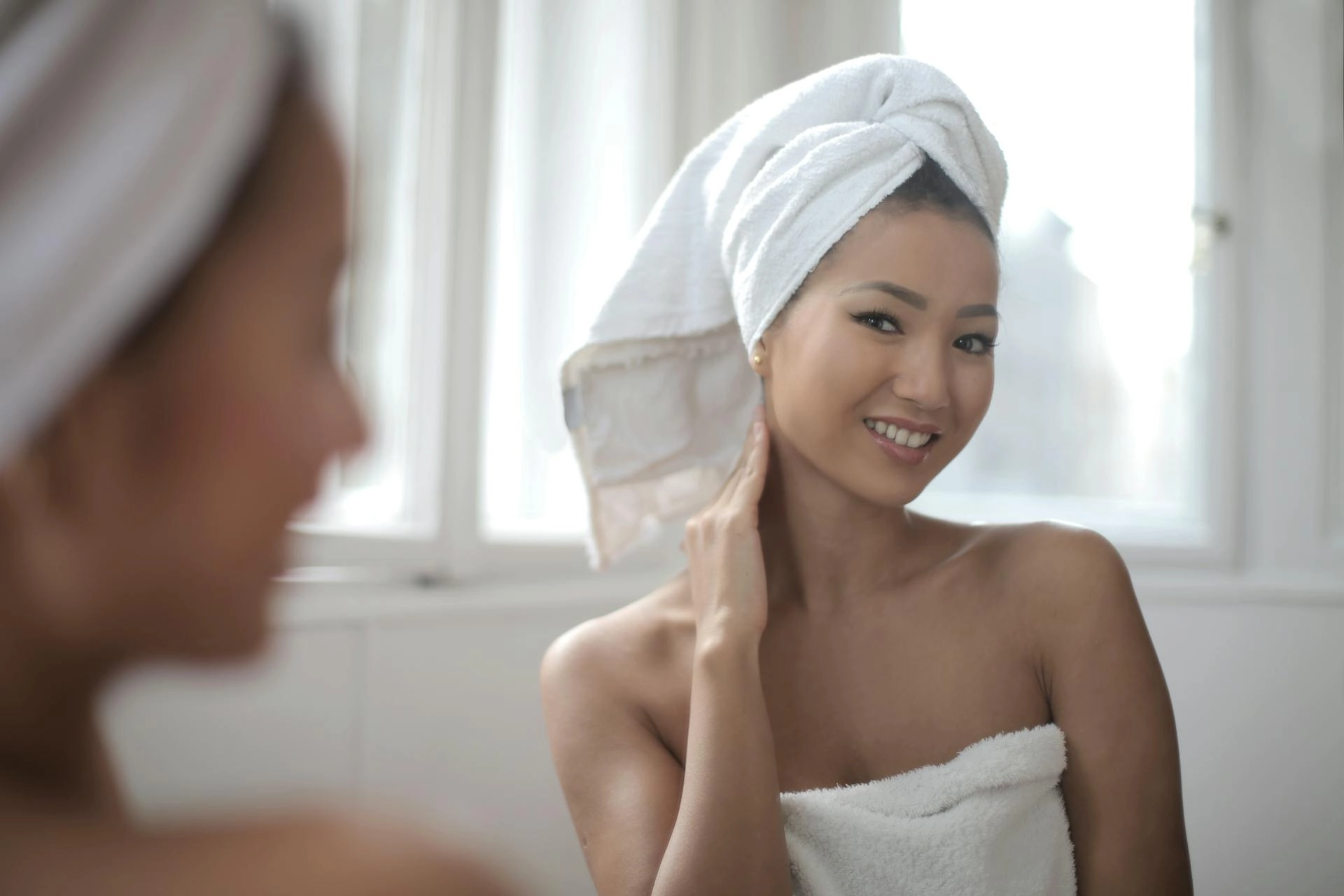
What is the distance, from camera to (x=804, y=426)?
1.03 metres

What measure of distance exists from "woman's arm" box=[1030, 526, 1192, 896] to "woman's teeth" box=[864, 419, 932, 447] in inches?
7.8

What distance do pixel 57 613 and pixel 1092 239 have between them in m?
2.12

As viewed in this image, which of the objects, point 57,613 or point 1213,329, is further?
point 1213,329

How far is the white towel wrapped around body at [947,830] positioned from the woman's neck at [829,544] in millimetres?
216

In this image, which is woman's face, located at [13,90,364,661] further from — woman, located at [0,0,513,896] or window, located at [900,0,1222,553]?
window, located at [900,0,1222,553]

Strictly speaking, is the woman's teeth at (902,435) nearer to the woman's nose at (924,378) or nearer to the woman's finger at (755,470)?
the woman's nose at (924,378)

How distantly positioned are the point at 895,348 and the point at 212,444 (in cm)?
76

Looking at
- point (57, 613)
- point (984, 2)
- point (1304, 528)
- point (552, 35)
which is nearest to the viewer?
point (57, 613)

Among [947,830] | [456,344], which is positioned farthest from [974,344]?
[456,344]

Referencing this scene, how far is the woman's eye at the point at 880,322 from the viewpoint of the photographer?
97 cm

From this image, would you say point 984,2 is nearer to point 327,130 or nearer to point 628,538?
point 628,538

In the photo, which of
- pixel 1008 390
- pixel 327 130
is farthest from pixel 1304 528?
pixel 327 130

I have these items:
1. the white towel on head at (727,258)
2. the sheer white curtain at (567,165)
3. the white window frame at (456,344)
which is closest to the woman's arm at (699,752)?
the white towel on head at (727,258)

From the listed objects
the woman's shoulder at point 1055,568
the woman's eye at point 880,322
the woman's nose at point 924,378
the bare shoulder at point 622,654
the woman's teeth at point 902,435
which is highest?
the woman's eye at point 880,322
